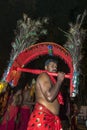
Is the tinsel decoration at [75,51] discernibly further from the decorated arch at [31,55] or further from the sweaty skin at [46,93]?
the sweaty skin at [46,93]

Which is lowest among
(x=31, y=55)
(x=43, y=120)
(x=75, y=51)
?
(x=43, y=120)

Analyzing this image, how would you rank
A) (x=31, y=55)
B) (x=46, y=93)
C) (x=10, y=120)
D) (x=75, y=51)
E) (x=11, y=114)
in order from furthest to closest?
(x=75, y=51), (x=11, y=114), (x=10, y=120), (x=31, y=55), (x=46, y=93)

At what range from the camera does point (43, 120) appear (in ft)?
16.8

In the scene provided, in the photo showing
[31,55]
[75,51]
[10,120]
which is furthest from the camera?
[75,51]

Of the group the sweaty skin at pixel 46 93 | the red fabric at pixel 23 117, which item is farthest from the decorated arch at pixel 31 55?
the red fabric at pixel 23 117

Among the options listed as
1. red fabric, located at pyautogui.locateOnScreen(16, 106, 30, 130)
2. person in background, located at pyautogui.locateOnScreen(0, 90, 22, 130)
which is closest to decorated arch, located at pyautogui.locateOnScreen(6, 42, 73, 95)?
person in background, located at pyautogui.locateOnScreen(0, 90, 22, 130)

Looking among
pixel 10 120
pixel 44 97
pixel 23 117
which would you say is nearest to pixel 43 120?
pixel 44 97

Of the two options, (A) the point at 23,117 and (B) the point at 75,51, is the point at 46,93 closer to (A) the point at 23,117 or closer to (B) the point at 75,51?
(B) the point at 75,51

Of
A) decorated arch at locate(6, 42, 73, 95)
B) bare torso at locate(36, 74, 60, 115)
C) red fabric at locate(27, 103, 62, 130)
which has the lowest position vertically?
red fabric at locate(27, 103, 62, 130)

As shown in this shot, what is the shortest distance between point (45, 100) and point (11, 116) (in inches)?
147

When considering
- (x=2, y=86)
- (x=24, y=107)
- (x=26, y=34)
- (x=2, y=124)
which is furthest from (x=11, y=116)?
(x=26, y=34)

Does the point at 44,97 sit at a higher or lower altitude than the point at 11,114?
lower

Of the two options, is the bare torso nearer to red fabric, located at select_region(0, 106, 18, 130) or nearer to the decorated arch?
the decorated arch

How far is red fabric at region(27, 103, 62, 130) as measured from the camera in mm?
5102
